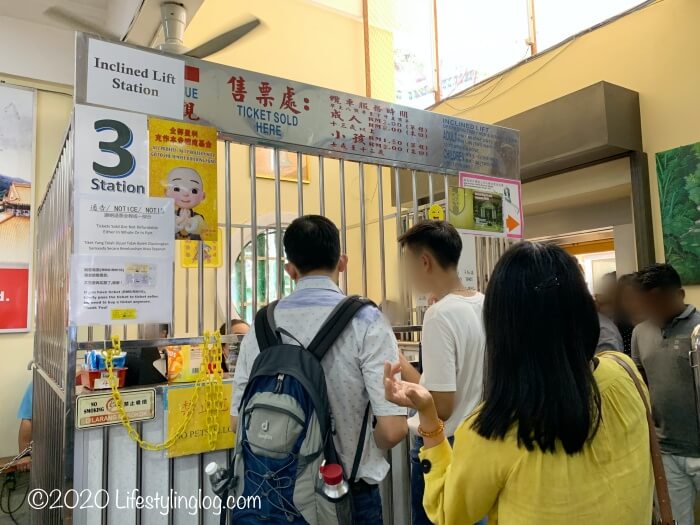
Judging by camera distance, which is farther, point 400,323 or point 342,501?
point 400,323

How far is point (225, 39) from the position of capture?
13.3ft

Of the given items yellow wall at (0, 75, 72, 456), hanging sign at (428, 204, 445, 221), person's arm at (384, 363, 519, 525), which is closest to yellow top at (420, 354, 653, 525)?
person's arm at (384, 363, 519, 525)

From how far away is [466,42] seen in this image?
16.4 ft

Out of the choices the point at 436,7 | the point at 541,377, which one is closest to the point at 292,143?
the point at 541,377

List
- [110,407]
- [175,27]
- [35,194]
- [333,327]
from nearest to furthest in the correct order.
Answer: [333,327]
[110,407]
[175,27]
[35,194]

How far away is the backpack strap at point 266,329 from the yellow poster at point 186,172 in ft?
1.15

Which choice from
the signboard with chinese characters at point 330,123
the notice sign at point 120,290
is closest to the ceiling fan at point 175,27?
the signboard with chinese characters at point 330,123

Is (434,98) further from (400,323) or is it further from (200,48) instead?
(400,323)

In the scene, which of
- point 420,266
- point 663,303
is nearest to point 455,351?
point 420,266

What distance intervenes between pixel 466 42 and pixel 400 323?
151 inches

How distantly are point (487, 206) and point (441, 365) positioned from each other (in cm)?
100

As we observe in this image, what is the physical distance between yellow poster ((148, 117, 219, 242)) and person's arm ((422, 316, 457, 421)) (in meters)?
0.74

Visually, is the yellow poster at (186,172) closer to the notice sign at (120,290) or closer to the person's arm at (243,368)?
the notice sign at (120,290)

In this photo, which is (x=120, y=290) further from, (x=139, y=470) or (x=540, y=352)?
(x=540, y=352)
